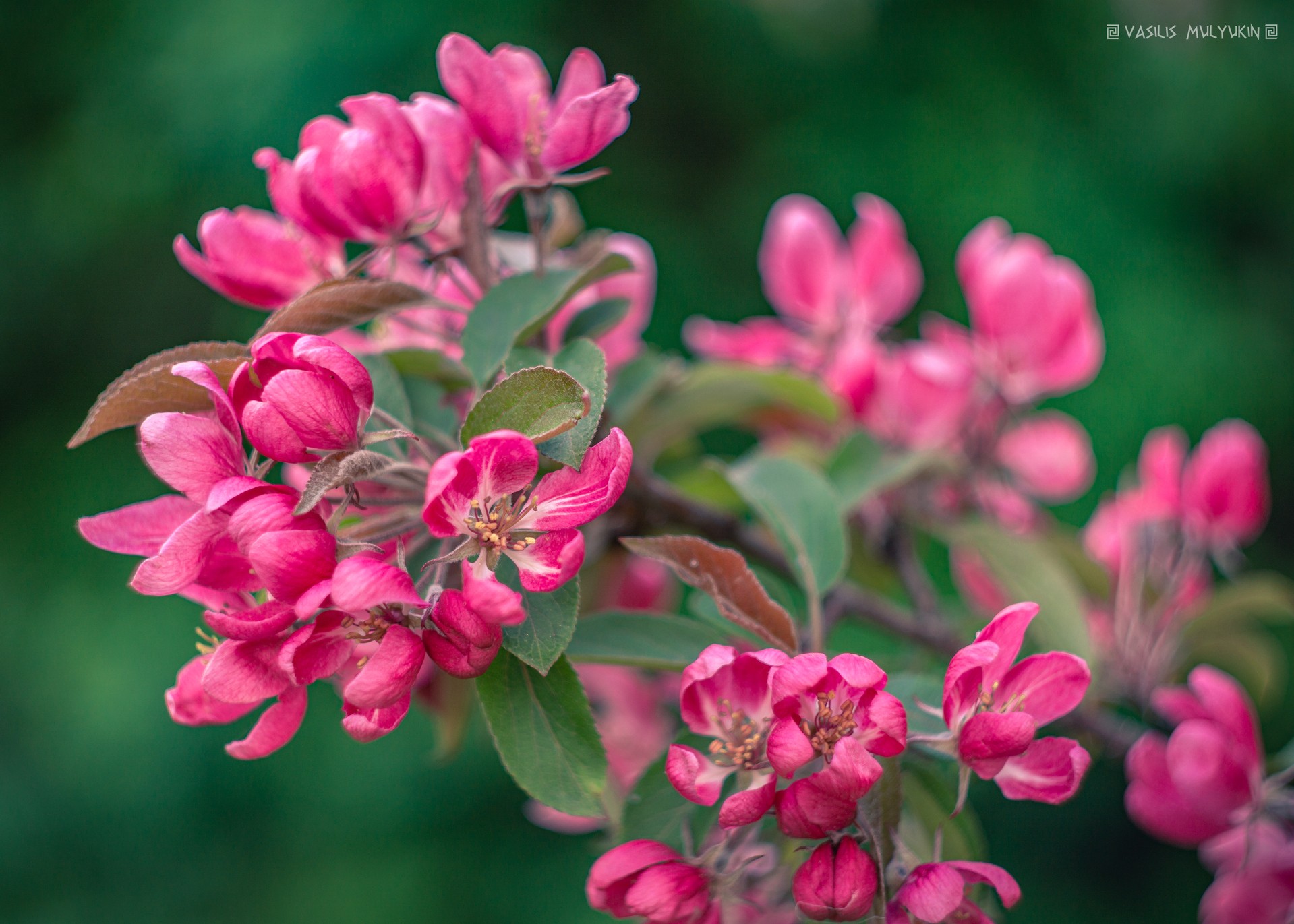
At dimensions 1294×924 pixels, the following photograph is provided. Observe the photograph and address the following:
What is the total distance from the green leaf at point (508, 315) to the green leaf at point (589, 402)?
0.12 ft

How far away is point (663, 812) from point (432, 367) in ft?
0.83

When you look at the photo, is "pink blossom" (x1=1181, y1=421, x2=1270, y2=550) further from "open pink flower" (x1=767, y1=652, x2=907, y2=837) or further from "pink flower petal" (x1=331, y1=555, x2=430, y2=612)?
"pink flower petal" (x1=331, y1=555, x2=430, y2=612)

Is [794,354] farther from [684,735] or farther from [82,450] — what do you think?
[82,450]

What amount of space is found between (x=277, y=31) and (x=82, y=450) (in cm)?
83

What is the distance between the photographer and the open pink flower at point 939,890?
349mm

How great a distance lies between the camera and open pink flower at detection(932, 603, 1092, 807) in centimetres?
37

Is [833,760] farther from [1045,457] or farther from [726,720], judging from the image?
[1045,457]

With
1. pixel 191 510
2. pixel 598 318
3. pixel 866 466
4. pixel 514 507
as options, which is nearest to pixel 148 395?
pixel 191 510

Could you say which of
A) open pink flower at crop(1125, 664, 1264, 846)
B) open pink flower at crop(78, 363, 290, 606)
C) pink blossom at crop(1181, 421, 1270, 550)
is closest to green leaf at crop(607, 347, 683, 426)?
open pink flower at crop(78, 363, 290, 606)

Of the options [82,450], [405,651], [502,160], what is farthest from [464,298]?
[82,450]

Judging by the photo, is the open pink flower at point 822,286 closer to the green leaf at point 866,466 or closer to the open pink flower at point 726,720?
the green leaf at point 866,466

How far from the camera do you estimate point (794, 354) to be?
2.67 feet

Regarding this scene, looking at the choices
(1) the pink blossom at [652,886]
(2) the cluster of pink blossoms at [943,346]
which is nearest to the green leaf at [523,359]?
(1) the pink blossom at [652,886]

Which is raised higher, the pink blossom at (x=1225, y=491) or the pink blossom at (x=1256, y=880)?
the pink blossom at (x=1225, y=491)
